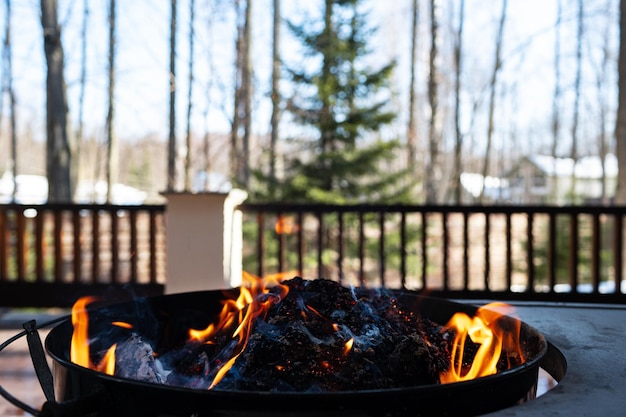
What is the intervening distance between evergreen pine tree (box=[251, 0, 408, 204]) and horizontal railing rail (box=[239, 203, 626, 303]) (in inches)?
22.7

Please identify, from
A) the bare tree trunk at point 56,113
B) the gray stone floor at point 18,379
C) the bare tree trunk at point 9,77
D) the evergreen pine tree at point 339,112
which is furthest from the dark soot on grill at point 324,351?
the bare tree trunk at point 9,77

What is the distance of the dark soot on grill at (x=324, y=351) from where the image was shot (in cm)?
136

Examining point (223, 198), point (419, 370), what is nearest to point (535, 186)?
point (223, 198)

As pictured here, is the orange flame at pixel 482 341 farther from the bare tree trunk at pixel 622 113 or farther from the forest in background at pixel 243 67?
the forest in background at pixel 243 67

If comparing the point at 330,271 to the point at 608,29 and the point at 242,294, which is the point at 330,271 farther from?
the point at 608,29

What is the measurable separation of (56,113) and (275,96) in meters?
3.66

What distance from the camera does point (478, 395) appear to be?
1.19 meters

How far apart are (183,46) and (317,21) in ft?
14.1

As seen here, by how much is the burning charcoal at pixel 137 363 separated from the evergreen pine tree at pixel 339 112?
6.57m

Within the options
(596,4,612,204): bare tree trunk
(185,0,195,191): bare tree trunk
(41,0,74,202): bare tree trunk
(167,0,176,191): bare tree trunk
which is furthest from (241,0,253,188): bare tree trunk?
(596,4,612,204): bare tree trunk

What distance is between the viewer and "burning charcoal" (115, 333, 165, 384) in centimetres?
154

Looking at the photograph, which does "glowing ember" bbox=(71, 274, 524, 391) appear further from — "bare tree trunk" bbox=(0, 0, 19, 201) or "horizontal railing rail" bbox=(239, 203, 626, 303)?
"bare tree trunk" bbox=(0, 0, 19, 201)

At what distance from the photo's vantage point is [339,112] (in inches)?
340

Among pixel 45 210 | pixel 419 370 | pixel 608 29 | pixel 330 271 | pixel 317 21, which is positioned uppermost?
pixel 608 29
